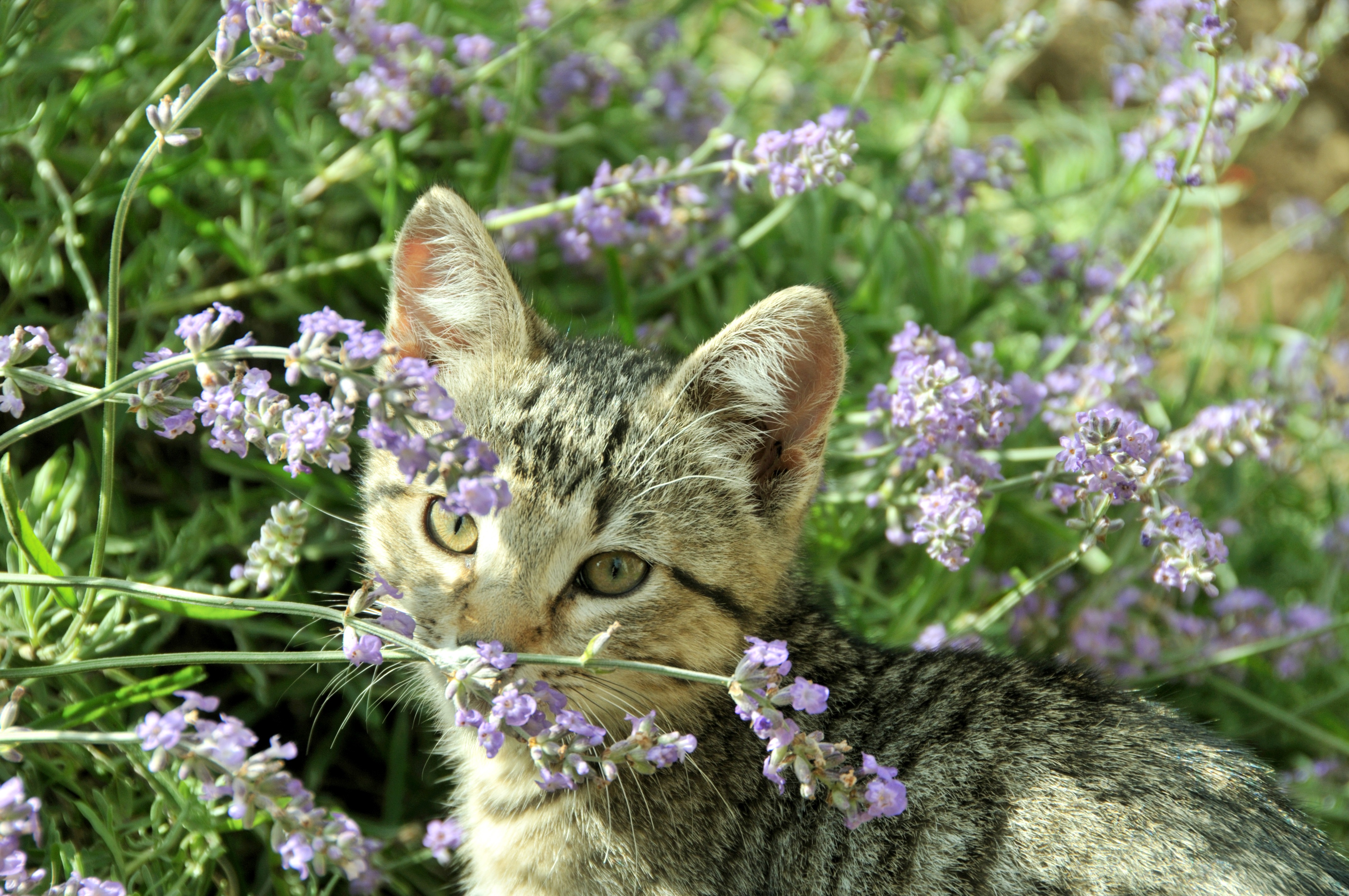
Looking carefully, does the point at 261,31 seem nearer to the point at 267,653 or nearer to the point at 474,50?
the point at 267,653

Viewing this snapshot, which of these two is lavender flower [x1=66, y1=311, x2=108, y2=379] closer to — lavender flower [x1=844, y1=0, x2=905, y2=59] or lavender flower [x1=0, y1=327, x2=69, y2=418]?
lavender flower [x1=0, y1=327, x2=69, y2=418]

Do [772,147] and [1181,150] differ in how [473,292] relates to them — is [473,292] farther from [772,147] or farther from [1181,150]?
[1181,150]

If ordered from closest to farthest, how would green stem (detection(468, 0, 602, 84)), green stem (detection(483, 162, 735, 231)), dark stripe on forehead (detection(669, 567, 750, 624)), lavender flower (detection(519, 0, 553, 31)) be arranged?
dark stripe on forehead (detection(669, 567, 750, 624)) → green stem (detection(483, 162, 735, 231)) → green stem (detection(468, 0, 602, 84)) → lavender flower (detection(519, 0, 553, 31))

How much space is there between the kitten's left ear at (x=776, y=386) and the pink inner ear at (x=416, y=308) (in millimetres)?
542

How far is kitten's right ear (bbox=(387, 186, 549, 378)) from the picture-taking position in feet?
6.97

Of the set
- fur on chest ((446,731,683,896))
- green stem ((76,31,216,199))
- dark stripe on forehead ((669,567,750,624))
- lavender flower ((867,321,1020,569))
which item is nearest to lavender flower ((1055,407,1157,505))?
lavender flower ((867,321,1020,569))

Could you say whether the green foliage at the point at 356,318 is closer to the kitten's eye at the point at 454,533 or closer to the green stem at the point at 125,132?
the green stem at the point at 125,132

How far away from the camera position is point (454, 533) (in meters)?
2.01

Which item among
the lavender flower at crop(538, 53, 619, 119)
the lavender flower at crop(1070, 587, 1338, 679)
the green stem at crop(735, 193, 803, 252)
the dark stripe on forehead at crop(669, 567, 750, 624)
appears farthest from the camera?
the lavender flower at crop(538, 53, 619, 119)

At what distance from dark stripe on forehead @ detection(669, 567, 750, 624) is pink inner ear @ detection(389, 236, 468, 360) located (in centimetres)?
70

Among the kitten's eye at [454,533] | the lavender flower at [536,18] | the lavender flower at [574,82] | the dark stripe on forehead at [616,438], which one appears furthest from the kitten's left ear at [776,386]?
the lavender flower at [574,82]

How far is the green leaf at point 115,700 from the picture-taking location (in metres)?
1.86

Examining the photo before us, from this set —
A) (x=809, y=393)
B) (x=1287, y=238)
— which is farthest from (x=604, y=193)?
(x=1287, y=238)

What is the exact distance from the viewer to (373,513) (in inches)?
85.9
